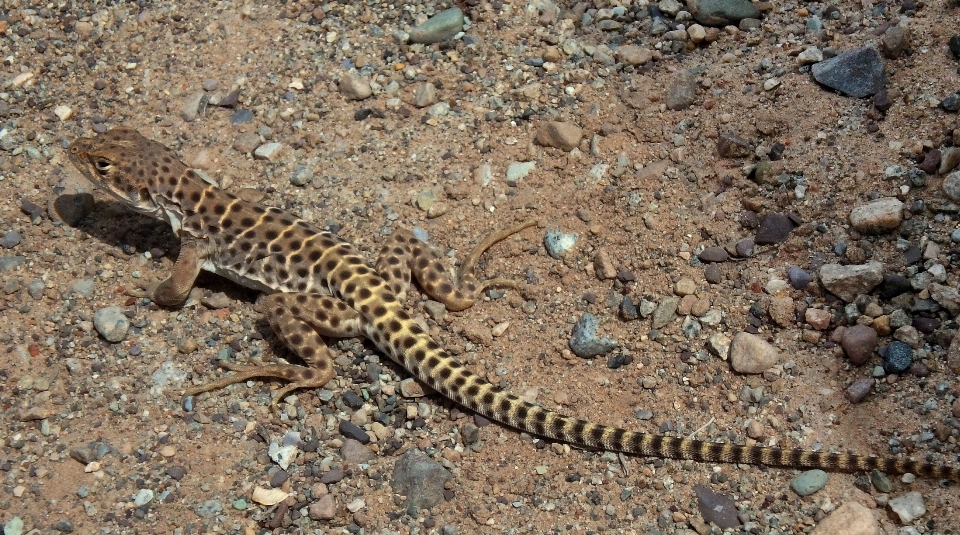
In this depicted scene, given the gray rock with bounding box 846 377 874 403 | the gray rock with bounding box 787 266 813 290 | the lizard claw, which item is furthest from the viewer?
the lizard claw

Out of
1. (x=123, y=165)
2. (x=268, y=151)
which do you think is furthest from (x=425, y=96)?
(x=123, y=165)

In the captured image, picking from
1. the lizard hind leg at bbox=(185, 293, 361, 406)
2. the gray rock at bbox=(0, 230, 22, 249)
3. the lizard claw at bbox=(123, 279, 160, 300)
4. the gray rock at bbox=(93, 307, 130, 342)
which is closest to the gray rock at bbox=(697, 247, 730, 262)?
the lizard hind leg at bbox=(185, 293, 361, 406)

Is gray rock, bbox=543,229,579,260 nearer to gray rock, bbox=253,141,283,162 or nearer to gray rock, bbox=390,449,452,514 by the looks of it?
gray rock, bbox=390,449,452,514

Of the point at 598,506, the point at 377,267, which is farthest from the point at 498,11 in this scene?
the point at 598,506

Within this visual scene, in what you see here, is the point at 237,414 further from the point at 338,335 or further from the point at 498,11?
the point at 498,11

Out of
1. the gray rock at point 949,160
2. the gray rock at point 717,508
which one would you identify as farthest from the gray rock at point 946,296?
the gray rock at point 717,508
